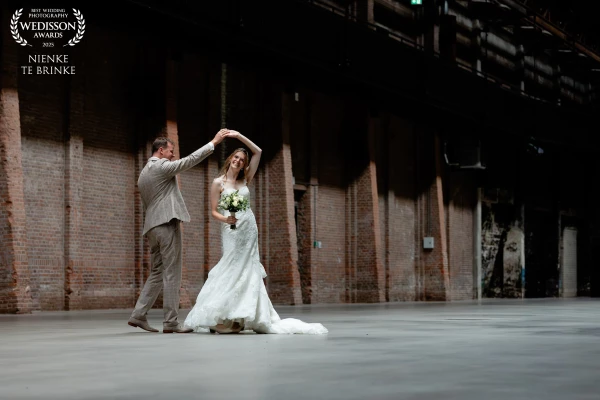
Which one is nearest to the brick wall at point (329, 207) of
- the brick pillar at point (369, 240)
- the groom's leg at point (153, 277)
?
the brick pillar at point (369, 240)

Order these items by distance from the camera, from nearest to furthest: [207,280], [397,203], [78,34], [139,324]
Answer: [207,280] → [139,324] → [78,34] → [397,203]

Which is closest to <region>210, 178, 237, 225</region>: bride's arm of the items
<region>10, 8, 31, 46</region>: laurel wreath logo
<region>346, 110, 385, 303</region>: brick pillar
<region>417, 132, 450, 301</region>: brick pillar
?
<region>10, 8, 31, 46</region>: laurel wreath logo

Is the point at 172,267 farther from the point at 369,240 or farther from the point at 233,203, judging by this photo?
the point at 369,240

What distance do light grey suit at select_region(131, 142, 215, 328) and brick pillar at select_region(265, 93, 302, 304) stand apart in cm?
1319

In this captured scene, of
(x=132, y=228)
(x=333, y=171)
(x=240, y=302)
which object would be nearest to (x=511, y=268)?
(x=333, y=171)

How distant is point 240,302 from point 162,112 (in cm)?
1044

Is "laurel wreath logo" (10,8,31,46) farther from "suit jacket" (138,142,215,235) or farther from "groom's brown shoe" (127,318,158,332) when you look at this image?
"groom's brown shoe" (127,318,158,332)

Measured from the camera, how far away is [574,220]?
142 feet

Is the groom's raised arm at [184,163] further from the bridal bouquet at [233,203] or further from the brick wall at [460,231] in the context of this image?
the brick wall at [460,231]

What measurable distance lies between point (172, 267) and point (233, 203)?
96 centimetres

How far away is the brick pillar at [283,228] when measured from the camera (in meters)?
24.0

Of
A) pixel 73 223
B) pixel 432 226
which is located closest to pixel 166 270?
pixel 73 223

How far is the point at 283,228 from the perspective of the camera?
24.1 m

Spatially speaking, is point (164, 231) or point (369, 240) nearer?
point (164, 231)
